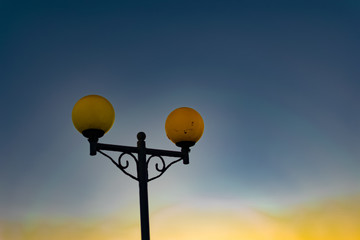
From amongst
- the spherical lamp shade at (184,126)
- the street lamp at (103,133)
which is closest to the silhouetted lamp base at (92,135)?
the street lamp at (103,133)

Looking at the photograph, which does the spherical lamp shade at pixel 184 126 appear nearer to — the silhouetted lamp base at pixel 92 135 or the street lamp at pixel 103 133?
the street lamp at pixel 103 133

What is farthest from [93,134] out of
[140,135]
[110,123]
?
[140,135]

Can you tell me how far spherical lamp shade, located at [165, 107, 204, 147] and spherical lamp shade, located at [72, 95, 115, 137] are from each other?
913 millimetres

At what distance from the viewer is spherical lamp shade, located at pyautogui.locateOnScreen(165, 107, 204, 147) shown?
18.7 ft

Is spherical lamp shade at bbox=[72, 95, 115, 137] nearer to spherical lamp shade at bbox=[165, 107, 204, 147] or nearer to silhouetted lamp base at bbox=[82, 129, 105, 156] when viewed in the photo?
silhouetted lamp base at bbox=[82, 129, 105, 156]

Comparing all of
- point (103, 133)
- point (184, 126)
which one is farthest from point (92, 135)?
point (184, 126)

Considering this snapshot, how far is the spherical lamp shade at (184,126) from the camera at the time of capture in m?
5.70

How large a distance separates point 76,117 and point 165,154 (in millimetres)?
1265

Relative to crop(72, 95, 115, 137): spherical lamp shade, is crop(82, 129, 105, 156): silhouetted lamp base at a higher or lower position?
lower

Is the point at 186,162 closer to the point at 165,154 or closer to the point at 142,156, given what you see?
the point at 165,154

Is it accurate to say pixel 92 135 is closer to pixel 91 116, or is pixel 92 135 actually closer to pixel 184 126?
pixel 91 116

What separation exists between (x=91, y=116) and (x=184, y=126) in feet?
4.15

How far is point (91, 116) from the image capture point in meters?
5.27

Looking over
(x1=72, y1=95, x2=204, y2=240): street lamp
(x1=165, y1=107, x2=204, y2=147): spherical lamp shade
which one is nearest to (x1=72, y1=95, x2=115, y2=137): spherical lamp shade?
(x1=72, y1=95, x2=204, y2=240): street lamp
